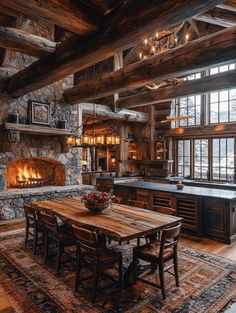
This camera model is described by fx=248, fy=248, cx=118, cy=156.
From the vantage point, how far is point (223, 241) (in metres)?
4.57

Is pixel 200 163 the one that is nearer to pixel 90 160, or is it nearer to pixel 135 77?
pixel 135 77

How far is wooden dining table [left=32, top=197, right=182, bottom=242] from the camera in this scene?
2812 mm

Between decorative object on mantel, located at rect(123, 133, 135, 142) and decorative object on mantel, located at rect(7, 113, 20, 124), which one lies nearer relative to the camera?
decorative object on mantel, located at rect(7, 113, 20, 124)

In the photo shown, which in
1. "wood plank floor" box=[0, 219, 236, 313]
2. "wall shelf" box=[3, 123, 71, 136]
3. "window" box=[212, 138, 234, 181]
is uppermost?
"wall shelf" box=[3, 123, 71, 136]

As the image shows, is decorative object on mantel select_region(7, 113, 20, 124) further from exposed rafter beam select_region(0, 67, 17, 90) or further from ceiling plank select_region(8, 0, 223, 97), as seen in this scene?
ceiling plank select_region(8, 0, 223, 97)

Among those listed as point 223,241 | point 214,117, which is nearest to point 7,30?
point 223,241

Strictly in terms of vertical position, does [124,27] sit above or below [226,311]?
above

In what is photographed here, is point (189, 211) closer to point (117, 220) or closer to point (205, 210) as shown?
point (205, 210)

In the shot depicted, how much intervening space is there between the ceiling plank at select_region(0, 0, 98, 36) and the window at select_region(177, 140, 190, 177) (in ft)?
24.1

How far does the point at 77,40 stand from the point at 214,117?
666cm

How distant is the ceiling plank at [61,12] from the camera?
2402mm

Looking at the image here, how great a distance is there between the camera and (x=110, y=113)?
8852 millimetres

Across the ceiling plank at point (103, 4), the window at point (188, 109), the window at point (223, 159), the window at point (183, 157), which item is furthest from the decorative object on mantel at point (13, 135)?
the window at point (223, 159)

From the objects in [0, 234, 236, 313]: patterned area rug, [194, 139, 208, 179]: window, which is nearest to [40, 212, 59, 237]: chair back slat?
[0, 234, 236, 313]: patterned area rug
